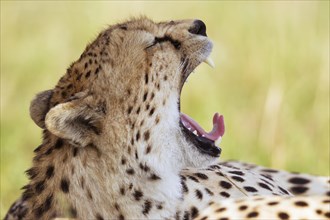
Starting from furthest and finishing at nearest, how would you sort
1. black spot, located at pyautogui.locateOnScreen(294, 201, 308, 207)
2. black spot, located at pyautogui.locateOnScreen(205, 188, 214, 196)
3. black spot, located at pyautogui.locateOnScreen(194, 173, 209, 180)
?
black spot, located at pyautogui.locateOnScreen(194, 173, 209, 180), black spot, located at pyautogui.locateOnScreen(205, 188, 214, 196), black spot, located at pyautogui.locateOnScreen(294, 201, 308, 207)

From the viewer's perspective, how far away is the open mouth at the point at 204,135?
457 centimetres

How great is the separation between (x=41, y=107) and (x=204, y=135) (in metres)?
0.57

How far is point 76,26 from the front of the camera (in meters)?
7.37

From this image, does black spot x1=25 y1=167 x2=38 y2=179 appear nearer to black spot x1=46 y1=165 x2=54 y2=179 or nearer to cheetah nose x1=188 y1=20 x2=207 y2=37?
black spot x1=46 y1=165 x2=54 y2=179

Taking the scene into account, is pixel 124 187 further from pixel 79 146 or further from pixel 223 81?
pixel 223 81

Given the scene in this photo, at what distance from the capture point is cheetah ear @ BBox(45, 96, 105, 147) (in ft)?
13.6

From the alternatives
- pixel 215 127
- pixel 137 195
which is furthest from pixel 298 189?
pixel 137 195

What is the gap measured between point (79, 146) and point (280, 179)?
3.75 ft

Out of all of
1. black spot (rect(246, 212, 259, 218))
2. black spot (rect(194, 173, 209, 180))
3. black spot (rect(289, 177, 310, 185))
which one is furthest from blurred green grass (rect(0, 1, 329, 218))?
black spot (rect(246, 212, 259, 218))

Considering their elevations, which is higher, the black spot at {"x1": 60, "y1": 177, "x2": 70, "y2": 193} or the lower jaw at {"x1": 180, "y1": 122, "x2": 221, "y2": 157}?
the lower jaw at {"x1": 180, "y1": 122, "x2": 221, "y2": 157}

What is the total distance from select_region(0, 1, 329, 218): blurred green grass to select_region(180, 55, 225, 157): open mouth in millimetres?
997

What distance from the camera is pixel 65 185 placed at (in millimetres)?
4293

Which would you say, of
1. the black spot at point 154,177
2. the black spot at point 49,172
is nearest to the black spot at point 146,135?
the black spot at point 154,177

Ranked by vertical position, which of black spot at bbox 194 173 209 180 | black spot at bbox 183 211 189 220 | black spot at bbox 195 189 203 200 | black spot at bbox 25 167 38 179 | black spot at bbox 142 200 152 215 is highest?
black spot at bbox 25 167 38 179
